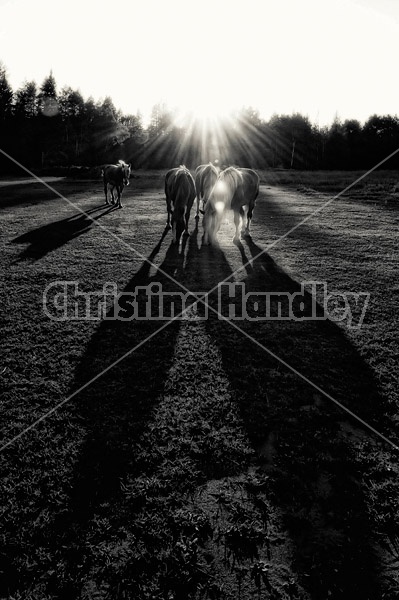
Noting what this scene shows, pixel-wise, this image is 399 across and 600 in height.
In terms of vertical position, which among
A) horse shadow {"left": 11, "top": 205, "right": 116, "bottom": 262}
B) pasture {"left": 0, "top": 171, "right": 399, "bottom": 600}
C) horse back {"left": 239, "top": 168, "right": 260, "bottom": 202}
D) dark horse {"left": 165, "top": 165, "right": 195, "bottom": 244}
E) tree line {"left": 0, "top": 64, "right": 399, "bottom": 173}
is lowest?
pasture {"left": 0, "top": 171, "right": 399, "bottom": 600}

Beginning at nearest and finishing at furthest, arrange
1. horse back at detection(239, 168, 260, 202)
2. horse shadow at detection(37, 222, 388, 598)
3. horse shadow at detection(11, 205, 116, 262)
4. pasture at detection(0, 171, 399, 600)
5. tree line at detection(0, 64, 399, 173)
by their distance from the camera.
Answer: pasture at detection(0, 171, 399, 600), horse shadow at detection(37, 222, 388, 598), horse shadow at detection(11, 205, 116, 262), horse back at detection(239, 168, 260, 202), tree line at detection(0, 64, 399, 173)

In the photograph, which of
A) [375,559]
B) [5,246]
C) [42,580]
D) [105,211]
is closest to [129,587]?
[42,580]

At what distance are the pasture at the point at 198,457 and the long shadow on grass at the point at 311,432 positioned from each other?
0.05 feet

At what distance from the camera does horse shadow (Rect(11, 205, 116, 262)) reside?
907cm

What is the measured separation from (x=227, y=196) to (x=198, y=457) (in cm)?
719

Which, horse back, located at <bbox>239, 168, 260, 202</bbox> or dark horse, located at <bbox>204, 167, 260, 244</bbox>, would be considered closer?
dark horse, located at <bbox>204, 167, 260, 244</bbox>

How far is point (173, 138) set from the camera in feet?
192

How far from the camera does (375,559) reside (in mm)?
2322

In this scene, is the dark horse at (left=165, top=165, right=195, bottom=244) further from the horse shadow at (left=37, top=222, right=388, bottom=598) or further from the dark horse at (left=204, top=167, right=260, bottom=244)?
the horse shadow at (left=37, top=222, right=388, bottom=598)

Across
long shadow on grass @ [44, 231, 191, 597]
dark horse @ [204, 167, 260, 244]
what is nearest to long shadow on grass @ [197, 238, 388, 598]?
long shadow on grass @ [44, 231, 191, 597]

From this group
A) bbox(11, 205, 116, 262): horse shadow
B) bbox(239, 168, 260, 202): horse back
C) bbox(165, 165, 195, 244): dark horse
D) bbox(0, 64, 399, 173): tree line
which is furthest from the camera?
bbox(0, 64, 399, 173): tree line

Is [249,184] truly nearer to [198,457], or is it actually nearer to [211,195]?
[211,195]

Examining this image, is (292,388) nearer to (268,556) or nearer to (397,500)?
(397,500)

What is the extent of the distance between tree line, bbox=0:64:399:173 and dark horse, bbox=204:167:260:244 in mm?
44822
